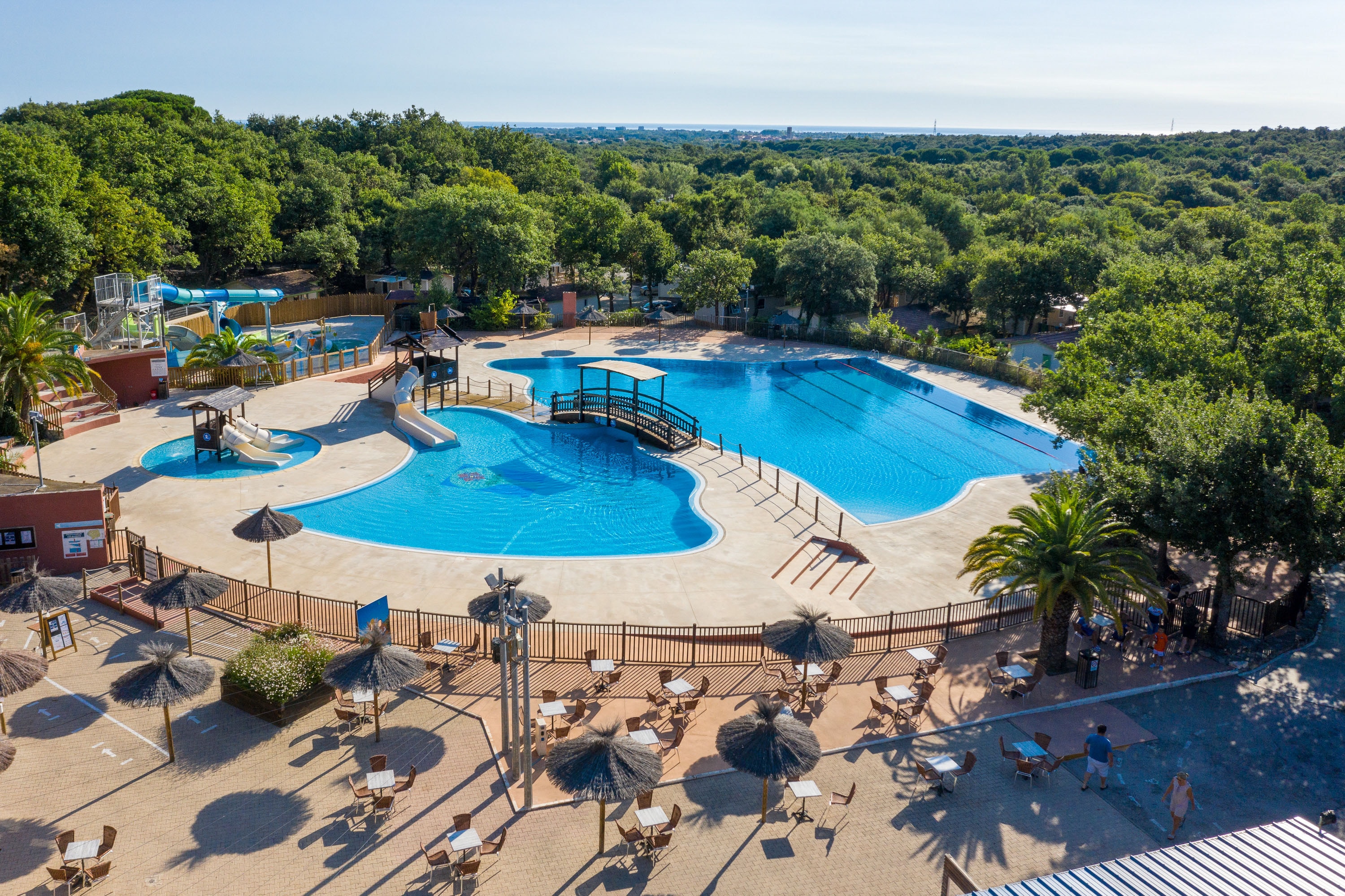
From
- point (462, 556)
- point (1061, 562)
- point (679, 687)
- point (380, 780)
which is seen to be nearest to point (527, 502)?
point (462, 556)

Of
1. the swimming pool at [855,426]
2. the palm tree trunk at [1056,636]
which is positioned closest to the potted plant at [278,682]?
the palm tree trunk at [1056,636]

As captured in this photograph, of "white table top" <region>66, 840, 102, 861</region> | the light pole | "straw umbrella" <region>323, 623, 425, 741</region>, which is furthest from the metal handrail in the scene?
"white table top" <region>66, 840, 102, 861</region>

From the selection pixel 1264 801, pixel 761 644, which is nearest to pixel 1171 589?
pixel 1264 801

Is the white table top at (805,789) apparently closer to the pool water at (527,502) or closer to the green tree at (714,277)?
the pool water at (527,502)

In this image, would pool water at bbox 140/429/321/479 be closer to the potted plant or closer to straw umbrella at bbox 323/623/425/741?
the potted plant

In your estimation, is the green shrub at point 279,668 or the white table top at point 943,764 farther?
the green shrub at point 279,668
